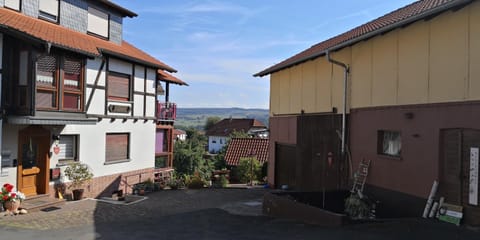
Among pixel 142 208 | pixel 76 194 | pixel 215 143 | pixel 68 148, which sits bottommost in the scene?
pixel 215 143

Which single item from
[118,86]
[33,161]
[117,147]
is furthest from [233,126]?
[33,161]

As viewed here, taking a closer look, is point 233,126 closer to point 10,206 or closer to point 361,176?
point 361,176

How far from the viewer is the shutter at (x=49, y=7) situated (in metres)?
14.7

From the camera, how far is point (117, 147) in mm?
17359

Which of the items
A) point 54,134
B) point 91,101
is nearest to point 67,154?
point 54,134

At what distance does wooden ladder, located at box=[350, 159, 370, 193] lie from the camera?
11309mm

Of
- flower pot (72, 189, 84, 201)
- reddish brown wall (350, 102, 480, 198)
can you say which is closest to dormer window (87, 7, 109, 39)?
flower pot (72, 189, 84, 201)

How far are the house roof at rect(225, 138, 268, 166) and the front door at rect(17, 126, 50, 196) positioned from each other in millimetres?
15035

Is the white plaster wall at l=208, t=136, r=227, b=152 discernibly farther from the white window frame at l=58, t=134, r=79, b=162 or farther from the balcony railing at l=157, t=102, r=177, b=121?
the white window frame at l=58, t=134, r=79, b=162

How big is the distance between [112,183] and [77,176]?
259 centimetres

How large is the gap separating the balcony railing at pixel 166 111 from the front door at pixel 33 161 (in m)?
7.45

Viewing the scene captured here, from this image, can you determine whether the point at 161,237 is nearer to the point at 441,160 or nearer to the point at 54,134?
the point at 441,160

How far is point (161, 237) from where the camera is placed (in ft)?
27.2

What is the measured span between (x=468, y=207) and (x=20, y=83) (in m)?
Answer: 11.7
